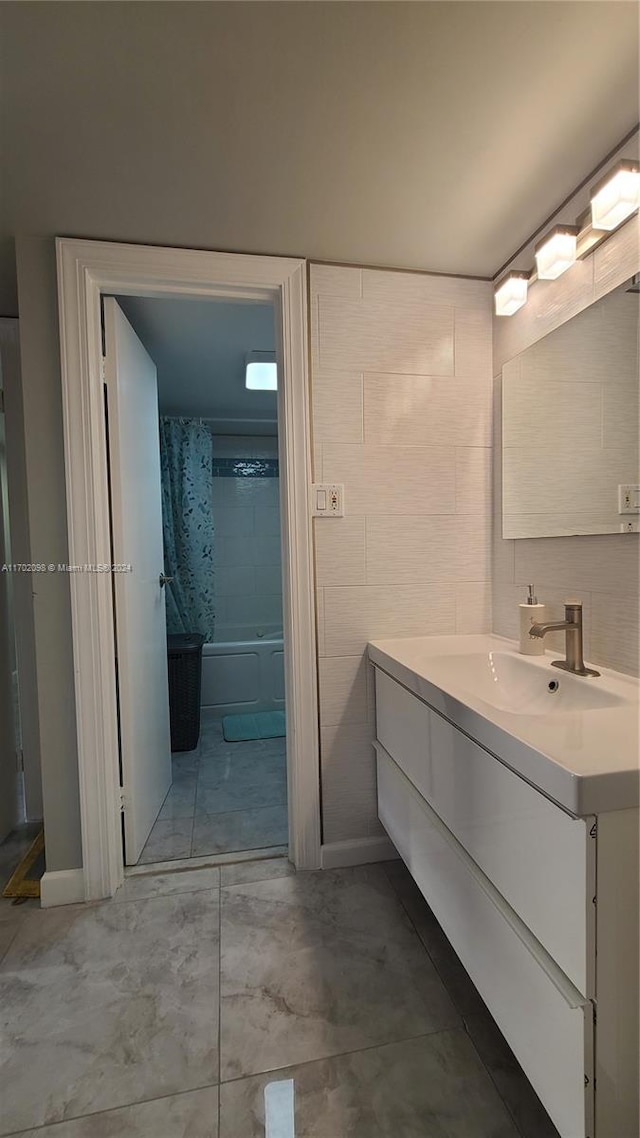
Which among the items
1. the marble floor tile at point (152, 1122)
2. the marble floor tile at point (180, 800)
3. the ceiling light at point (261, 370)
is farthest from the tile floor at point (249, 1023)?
the ceiling light at point (261, 370)

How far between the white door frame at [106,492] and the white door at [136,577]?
0.22 feet

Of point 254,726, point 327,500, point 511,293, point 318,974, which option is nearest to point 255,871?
point 318,974

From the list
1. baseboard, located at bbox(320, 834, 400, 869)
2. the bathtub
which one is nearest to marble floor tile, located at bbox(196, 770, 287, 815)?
baseboard, located at bbox(320, 834, 400, 869)

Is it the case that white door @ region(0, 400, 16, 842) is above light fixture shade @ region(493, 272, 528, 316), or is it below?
below

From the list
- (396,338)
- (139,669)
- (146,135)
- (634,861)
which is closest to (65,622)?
(139,669)

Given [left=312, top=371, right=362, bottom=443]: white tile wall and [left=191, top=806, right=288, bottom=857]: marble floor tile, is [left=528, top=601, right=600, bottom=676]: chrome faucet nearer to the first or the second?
[left=312, top=371, right=362, bottom=443]: white tile wall

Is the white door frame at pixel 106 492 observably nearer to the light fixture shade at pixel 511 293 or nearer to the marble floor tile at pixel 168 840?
the marble floor tile at pixel 168 840

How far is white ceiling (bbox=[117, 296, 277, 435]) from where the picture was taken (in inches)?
76.4

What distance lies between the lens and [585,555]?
1297 millimetres

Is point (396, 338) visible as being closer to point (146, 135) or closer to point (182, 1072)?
point (146, 135)

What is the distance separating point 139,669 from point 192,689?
97cm

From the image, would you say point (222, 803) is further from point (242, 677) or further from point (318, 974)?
point (242, 677)

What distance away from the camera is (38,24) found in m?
0.88

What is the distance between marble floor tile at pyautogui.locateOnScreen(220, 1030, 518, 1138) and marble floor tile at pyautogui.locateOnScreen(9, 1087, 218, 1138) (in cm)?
3
